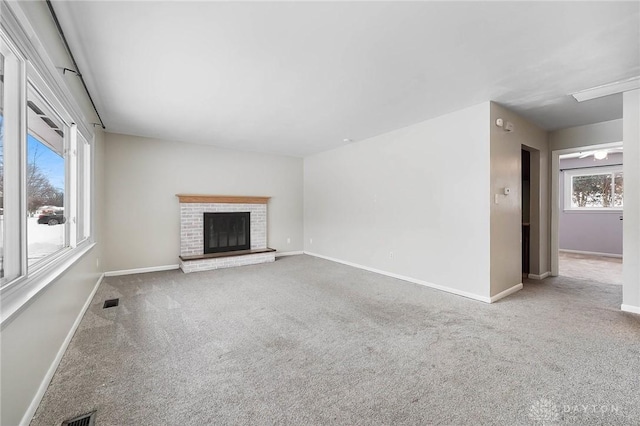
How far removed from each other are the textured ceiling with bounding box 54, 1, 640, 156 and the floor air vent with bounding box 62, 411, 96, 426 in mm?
2474

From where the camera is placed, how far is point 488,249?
3.36 m

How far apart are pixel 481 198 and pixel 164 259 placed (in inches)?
212

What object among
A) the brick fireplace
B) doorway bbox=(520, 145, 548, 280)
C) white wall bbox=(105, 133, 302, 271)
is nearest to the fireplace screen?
the brick fireplace

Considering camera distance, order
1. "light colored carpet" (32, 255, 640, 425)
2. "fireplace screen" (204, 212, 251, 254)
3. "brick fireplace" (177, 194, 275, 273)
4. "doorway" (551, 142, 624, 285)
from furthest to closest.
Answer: "doorway" (551, 142, 624, 285), "fireplace screen" (204, 212, 251, 254), "brick fireplace" (177, 194, 275, 273), "light colored carpet" (32, 255, 640, 425)

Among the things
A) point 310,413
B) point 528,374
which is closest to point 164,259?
point 310,413

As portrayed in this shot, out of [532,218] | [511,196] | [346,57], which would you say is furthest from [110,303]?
[532,218]

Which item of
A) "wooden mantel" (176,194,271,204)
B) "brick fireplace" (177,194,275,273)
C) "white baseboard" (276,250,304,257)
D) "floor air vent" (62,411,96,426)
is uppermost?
"wooden mantel" (176,194,271,204)

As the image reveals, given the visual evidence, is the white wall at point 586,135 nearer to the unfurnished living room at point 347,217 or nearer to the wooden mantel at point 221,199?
the unfurnished living room at point 347,217

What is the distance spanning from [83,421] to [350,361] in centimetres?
162

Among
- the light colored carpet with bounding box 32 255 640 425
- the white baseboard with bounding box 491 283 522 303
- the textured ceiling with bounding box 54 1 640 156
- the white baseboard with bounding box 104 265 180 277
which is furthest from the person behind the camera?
the white baseboard with bounding box 104 265 180 277

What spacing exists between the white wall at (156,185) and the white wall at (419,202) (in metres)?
2.04

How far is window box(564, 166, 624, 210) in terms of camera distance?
6.43 m

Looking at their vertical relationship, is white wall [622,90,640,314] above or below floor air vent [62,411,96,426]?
above

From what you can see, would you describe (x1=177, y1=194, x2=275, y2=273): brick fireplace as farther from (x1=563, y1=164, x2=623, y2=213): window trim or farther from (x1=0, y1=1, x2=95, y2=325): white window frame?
(x1=563, y1=164, x2=623, y2=213): window trim
